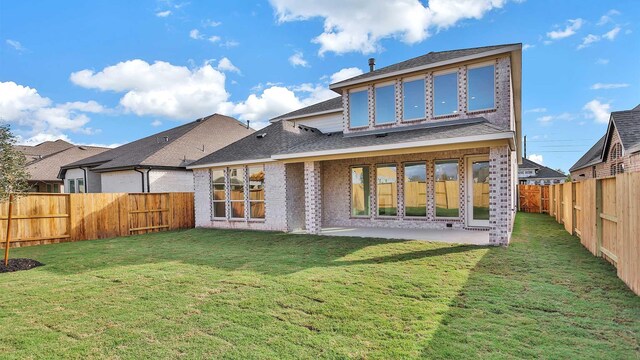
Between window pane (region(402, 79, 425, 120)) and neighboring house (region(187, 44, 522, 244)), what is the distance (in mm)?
37

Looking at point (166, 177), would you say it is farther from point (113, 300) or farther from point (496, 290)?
point (496, 290)

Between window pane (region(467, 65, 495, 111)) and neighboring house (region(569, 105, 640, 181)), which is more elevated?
window pane (region(467, 65, 495, 111))

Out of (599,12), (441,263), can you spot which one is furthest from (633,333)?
(599,12)

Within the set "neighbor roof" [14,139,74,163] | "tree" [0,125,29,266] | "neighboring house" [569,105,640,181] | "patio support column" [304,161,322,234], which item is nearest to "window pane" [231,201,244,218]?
"patio support column" [304,161,322,234]

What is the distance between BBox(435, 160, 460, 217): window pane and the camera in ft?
38.7

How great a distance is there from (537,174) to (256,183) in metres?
41.2

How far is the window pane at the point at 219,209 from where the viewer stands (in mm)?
14781

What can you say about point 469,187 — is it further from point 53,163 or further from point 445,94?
point 53,163

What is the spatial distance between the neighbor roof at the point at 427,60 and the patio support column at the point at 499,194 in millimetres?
3899

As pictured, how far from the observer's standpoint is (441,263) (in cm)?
715

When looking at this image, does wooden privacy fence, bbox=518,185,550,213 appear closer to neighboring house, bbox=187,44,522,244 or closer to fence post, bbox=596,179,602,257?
neighboring house, bbox=187,44,522,244

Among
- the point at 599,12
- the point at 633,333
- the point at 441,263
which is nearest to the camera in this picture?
the point at 633,333

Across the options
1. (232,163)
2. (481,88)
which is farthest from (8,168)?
(481,88)

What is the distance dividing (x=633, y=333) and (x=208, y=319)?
16.5ft
